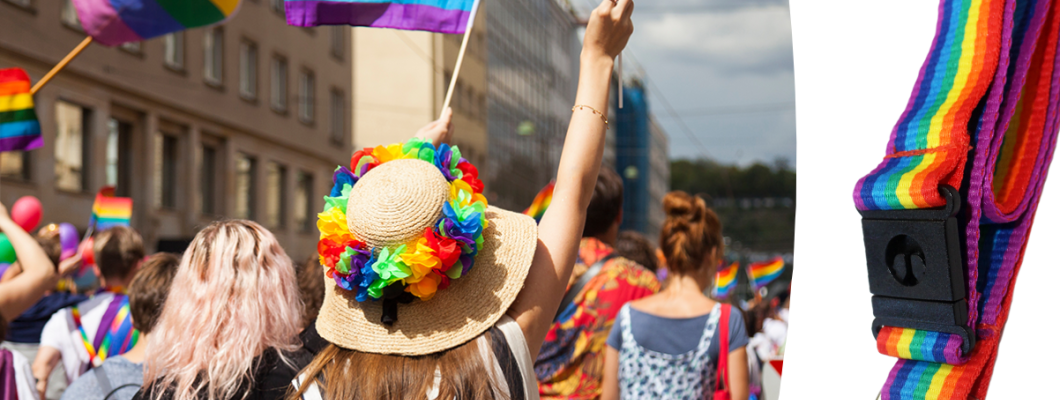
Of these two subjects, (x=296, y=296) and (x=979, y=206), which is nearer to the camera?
(x=979, y=206)

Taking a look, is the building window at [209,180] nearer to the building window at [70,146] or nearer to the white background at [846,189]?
the building window at [70,146]

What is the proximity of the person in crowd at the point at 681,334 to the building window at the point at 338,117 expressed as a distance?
24.7 metres

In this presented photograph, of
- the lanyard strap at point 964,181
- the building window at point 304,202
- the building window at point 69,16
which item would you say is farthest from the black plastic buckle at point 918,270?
the building window at point 304,202

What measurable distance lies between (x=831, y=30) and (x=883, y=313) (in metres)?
0.32

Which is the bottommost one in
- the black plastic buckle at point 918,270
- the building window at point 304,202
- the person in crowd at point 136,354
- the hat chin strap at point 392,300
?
the person in crowd at point 136,354

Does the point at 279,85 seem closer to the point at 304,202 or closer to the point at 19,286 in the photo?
the point at 304,202

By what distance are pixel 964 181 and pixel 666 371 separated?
91.3 inches

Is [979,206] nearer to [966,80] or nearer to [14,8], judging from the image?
[966,80]

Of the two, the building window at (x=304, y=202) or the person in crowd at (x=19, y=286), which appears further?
the building window at (x=304, y=202)

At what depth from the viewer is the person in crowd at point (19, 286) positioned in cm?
316

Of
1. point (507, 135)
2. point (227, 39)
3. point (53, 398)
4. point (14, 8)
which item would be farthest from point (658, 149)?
point (53, 398)

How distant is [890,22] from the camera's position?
0.95m

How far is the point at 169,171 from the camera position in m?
19.6

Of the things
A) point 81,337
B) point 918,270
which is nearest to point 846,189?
point 918,270
